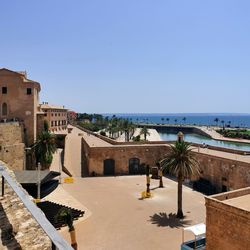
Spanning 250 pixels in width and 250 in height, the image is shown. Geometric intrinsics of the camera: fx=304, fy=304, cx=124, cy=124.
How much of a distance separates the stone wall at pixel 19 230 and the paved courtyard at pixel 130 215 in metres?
12.5

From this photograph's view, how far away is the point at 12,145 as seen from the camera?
3406 cm

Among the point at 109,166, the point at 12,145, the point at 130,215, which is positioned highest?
the point at 12,145

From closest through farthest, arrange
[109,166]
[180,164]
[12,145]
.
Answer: [180,164], [12,145], [109,166]

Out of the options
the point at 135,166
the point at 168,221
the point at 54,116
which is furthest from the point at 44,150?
the point at 54,116

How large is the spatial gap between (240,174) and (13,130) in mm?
24819

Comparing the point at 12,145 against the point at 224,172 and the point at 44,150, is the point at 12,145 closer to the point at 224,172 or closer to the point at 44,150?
the point at 44,150

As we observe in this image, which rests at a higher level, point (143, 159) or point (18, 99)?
point (18, 99)

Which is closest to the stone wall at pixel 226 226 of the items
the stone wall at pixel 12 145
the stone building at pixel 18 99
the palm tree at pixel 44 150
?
the stone wall at pixel 12 145

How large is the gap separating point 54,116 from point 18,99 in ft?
74.3

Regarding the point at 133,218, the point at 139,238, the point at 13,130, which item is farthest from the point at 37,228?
the point at 13,130

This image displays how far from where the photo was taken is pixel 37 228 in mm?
5176

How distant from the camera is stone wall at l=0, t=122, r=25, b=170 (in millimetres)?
32553

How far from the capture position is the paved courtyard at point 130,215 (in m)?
18.3

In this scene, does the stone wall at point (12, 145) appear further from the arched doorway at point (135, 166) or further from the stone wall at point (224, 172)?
the stone wall at point (224, 172)
